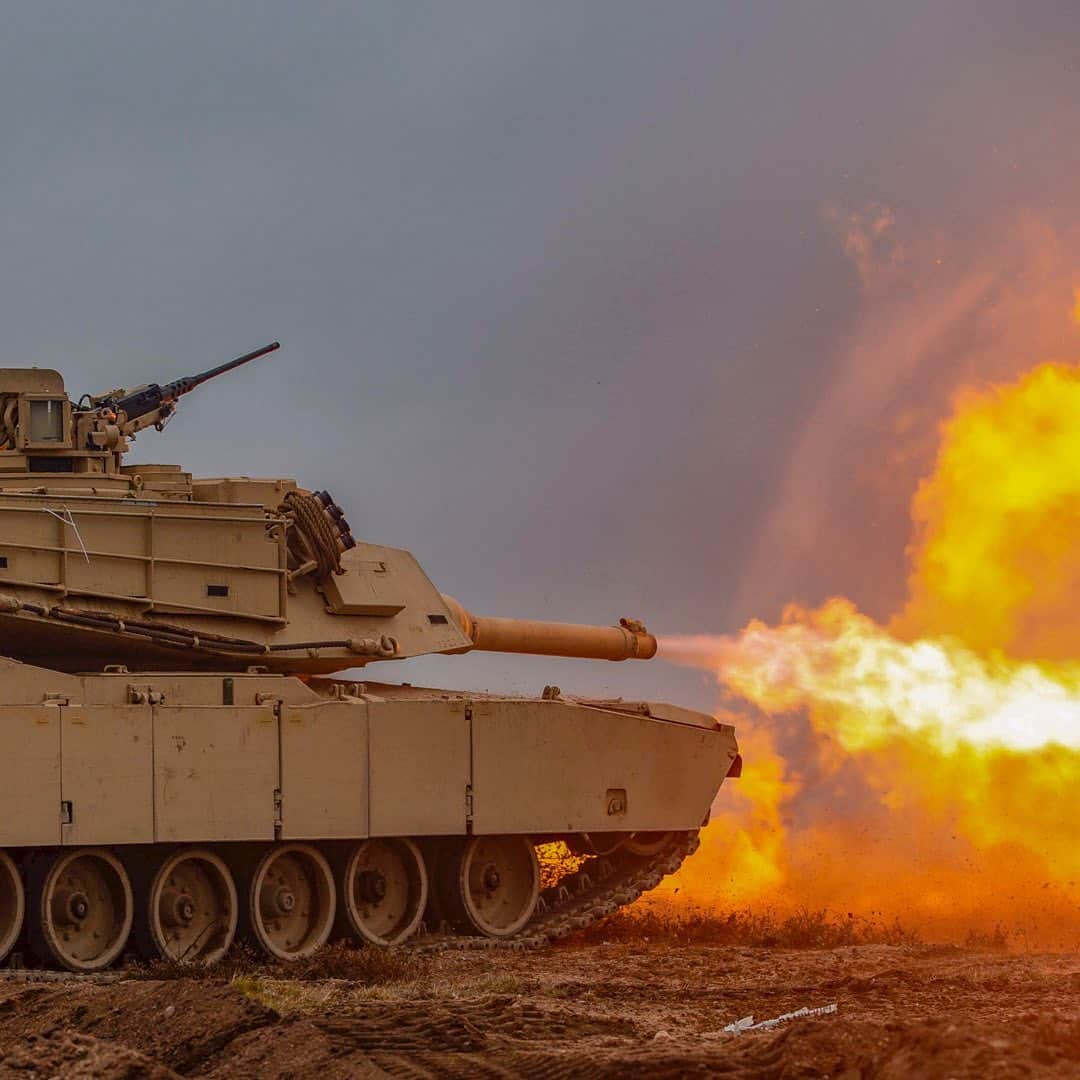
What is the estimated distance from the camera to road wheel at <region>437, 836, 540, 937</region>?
2447cm

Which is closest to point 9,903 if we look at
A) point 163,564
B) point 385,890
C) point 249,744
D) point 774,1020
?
point 249,744

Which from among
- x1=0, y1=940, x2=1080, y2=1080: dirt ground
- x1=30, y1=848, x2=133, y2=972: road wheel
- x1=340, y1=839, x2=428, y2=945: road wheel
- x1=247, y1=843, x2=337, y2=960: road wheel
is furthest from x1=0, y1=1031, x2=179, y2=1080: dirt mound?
x1=340, y1=839, x2=428, y2=945: road wheel

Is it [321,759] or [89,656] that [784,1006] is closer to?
[321,759]

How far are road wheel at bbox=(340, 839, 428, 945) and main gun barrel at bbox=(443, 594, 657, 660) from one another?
3.25 metres

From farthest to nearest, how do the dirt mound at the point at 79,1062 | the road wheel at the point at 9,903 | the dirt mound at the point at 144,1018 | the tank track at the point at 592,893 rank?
1. the tank track at the point at 592,893
2. the road wheel at the point at 9,903
3. the dirt mound at the point at 144,1018
4. the dirt mound at the point at 79,1062

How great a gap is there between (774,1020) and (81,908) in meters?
7.75

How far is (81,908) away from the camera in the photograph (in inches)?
838

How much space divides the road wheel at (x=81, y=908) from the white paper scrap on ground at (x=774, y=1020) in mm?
7274

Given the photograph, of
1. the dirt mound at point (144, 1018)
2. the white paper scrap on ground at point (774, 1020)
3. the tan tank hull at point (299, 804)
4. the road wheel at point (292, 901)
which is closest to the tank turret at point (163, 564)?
the tan tank hull at point (299, 804)

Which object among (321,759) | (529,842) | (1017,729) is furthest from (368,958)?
(1017,729)

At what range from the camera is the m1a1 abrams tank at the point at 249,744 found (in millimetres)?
21266

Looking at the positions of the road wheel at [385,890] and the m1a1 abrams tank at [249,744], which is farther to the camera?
the road wheel at [385,890]

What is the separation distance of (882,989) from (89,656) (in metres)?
8.67

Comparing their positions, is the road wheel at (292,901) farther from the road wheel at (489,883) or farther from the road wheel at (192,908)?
the road wheel at (489,883)
